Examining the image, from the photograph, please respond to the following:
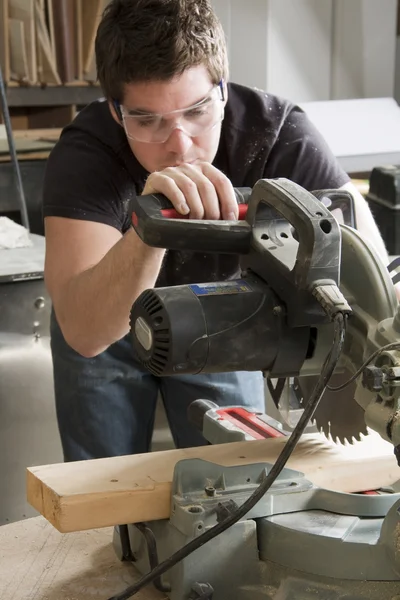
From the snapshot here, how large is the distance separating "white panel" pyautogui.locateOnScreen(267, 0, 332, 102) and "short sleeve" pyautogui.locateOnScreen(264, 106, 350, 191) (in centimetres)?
175

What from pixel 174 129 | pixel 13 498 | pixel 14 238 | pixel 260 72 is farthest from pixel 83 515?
pixel 260 72

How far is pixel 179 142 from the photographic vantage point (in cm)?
148

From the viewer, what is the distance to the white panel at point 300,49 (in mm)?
3373

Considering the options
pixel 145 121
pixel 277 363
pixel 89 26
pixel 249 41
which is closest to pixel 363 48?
pixel 249 41

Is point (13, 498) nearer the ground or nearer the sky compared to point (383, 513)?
nearer the ground

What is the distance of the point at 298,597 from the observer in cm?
99

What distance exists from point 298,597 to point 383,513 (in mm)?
139

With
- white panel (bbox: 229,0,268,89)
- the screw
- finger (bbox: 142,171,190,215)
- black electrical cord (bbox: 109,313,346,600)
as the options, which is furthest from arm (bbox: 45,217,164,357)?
white panel (bbox: 229,0,268,89)

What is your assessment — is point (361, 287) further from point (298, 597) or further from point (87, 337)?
point (87, 337)

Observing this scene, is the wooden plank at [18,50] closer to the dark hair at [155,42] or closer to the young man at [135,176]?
the young man at [135,176]

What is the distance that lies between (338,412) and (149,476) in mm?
250

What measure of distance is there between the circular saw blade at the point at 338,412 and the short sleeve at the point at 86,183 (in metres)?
0.56

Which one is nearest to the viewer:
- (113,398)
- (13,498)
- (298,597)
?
(298,597)

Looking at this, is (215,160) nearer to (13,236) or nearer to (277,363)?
(277,363)
